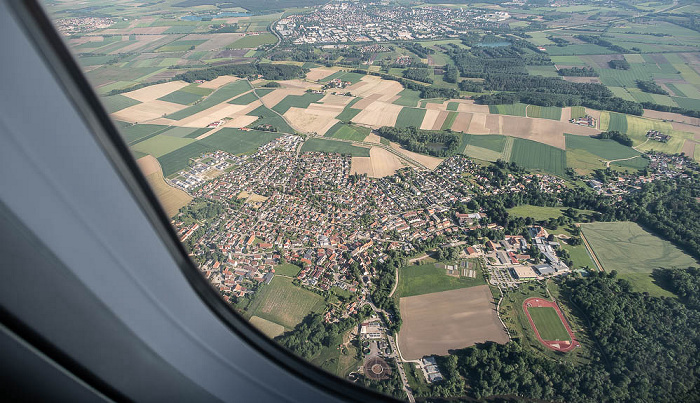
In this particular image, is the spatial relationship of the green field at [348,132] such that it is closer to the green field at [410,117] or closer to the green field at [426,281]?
the green field at [410,117]

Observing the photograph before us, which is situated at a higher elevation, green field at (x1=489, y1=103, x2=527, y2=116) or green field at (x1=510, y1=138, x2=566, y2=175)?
green field at (x1=510, y1=138, x2=566, y2=175)

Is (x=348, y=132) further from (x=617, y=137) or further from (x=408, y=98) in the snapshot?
(x=617, y=137)

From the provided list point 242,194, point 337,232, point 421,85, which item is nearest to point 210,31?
point 421,85

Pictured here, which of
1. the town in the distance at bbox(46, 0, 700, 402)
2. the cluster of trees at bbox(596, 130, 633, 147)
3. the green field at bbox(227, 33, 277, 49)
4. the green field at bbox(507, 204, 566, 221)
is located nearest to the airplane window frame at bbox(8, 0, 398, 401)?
the town in the distance at bbox(46, 0, 700, 402)

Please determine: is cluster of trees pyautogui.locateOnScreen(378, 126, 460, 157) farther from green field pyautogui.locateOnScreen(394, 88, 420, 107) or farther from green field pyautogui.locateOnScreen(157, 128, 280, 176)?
green field pyautogui.locateOnScreen(157, 128, 280, 176)

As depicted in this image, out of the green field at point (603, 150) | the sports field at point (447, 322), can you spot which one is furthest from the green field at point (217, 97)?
the green field at point (603, 150)
